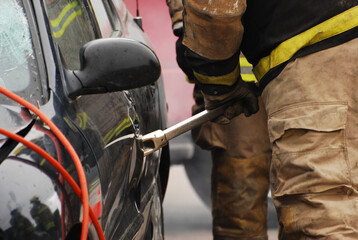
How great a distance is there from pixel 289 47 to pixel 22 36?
3.23 feet

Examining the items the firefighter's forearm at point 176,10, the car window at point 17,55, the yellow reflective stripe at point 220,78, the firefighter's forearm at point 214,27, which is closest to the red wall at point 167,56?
the firefighter's forearm at point 176,10

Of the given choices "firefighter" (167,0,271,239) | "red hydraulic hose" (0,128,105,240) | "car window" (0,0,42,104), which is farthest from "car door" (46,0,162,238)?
"firefighter" (167,0,271,239)

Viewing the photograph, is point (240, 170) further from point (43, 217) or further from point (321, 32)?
point (43, 217)

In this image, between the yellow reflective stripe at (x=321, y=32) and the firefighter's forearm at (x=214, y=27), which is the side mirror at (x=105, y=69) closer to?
the firefighter's forearm at (x=214, y=27)

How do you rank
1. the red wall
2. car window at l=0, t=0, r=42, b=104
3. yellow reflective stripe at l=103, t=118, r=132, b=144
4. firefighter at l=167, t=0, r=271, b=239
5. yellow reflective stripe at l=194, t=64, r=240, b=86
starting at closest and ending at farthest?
car window at l=0, t=0, r=42, b=104, yellow reflective stripe at l=103, t=118, r=132, b=144, yellow reflective stripe at l=194, t=64, r=240, b=86, firefighter at l=167, t=0, r=271, b=239, the red wall

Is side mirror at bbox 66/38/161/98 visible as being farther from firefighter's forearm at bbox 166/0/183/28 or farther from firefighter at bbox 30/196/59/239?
firefighter's forearm at bbox 166/0/183/28

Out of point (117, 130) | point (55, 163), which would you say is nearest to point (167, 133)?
point (117, 130)

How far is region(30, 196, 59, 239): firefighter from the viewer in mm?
1702

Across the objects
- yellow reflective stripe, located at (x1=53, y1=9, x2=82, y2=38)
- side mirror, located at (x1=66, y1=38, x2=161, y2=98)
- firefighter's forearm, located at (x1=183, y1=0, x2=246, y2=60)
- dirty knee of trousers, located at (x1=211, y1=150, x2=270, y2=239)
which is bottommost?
dirty knee of trousers, located at (x1=211, y1=150, x2=270, y2=239)

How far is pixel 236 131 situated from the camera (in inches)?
161

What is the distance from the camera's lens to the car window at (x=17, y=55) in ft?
6.91

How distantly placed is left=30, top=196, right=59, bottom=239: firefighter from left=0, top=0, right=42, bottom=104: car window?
15.4 inches

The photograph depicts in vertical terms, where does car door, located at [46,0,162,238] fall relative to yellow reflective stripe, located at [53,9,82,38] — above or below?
below

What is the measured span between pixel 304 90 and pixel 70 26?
0.92 metres
